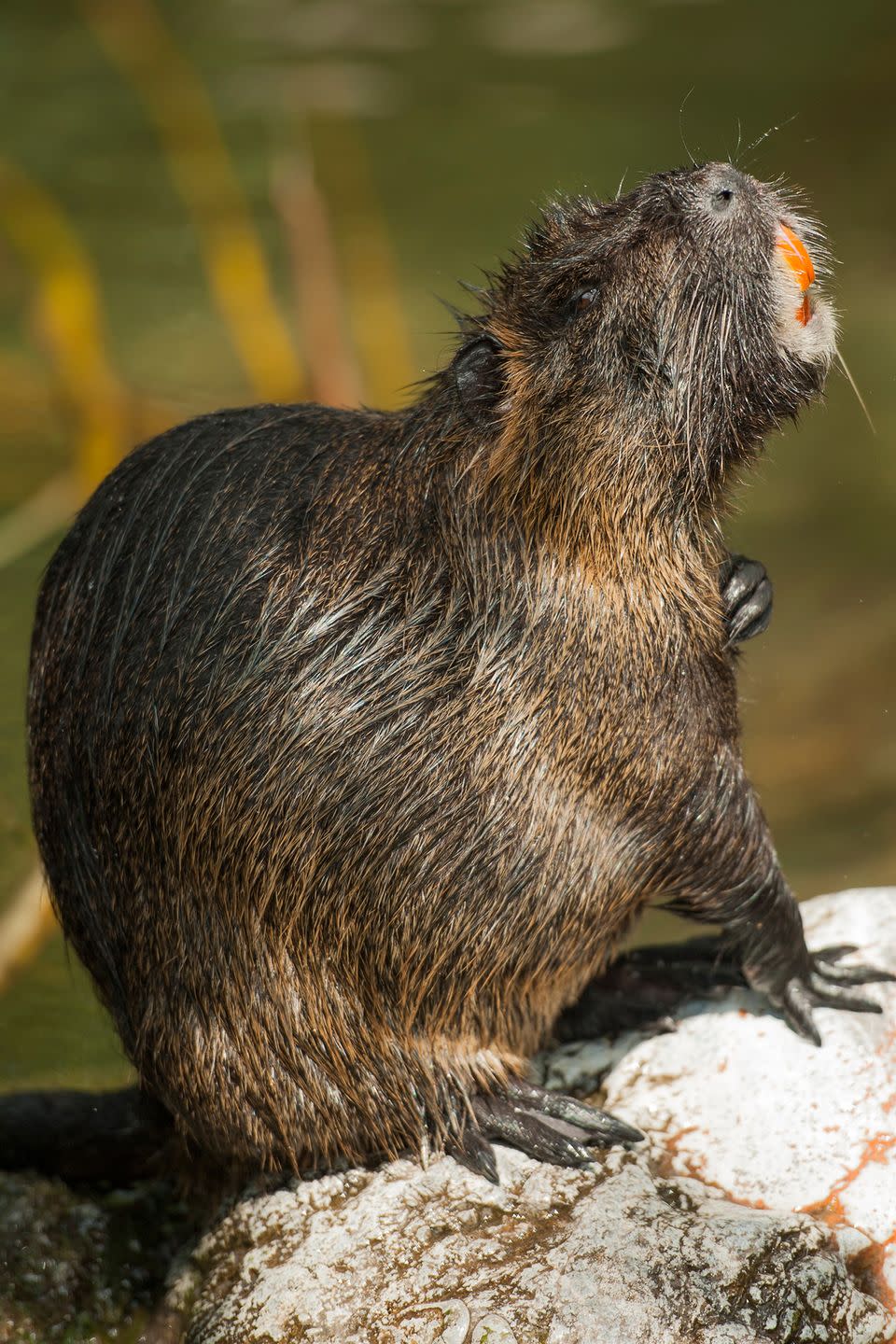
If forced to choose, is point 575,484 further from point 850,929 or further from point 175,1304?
point 175,1304

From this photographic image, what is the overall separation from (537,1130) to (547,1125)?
0.07 ft

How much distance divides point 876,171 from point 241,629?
20.3ft

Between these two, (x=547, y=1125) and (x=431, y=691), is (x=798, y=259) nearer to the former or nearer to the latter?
(x=431, y=691)

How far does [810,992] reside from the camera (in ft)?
9.59

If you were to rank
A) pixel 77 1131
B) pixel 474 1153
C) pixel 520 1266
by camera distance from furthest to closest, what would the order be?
pixel 77 1131
pixel 474 1153
pixel 520 1266

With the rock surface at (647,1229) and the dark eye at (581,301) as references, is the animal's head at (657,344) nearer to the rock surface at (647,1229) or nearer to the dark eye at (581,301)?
the dark eye at (581,301)

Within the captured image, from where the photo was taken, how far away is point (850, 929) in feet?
10.5

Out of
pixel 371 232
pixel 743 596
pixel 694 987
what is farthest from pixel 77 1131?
pixel 371 232

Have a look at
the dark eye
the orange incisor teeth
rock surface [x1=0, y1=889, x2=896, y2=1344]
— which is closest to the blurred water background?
rock surface [x1=0, y1=889, x2=896, y2=1344]

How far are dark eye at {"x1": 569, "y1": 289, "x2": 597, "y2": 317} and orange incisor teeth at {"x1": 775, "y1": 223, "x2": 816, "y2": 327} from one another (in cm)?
30

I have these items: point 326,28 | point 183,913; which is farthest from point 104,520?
point 326,28

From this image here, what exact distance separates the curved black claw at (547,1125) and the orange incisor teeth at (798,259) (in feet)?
4.48

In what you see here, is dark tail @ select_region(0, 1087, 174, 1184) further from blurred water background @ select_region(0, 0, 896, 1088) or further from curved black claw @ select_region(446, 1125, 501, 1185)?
blurred water background @ select_region(0, 0, 896, 1088)

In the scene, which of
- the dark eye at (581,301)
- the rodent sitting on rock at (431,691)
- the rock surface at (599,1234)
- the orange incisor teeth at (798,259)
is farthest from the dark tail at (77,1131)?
the orange incisor teeth at (798,259)
